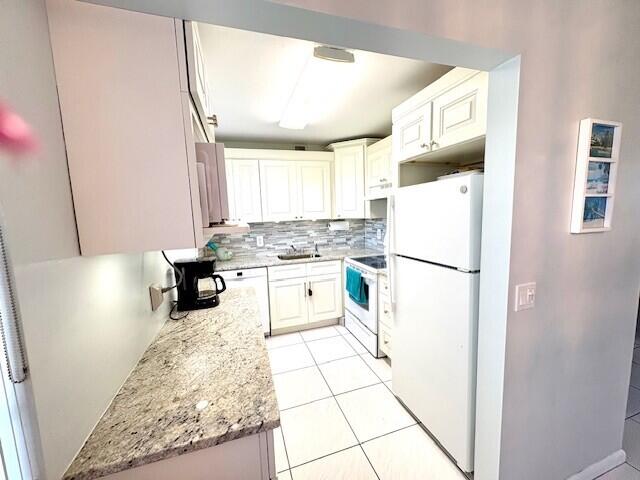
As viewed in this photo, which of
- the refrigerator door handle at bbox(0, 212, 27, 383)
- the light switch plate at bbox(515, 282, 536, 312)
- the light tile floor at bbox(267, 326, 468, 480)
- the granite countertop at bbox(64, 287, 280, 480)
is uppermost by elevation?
the refrigerator door handle at bbox(0, 212, 27, 383)

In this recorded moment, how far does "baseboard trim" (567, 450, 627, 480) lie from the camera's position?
1.42m

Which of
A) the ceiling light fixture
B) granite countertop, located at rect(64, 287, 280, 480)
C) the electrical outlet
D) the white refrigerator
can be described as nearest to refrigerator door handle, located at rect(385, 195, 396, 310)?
the white refrigerator

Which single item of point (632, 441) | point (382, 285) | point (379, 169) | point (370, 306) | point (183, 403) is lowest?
point (632, 441)

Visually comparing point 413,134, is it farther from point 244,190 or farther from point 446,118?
point 244,190

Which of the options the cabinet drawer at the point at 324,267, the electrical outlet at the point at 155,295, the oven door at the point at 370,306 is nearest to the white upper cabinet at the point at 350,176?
the cabinet drawer at the point at 324,267

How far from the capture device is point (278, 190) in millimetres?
3328

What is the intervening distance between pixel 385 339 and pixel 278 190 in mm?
2168

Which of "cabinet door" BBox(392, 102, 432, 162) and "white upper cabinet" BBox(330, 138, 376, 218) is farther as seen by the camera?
"white upper cabinet" BBox(330, 138, 376, 218)

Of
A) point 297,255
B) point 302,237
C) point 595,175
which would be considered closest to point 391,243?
point 595,175

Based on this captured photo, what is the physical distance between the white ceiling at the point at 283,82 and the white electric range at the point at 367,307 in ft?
5.05

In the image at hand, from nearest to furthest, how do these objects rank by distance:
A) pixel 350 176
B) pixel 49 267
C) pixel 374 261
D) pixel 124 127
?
pixel 49 267
pixel 124 127
pixel 374 261
pixel 350 176

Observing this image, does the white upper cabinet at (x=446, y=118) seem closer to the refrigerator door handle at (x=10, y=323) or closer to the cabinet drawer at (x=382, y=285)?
the cabinet drawer at (x=382, y=285)

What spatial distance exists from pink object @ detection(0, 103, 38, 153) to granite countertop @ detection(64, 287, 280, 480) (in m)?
0.77

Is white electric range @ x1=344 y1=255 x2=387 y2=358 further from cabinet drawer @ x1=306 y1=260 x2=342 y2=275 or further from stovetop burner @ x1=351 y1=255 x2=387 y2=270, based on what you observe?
cabinet drawer @ x1=306 y1=260 x2=342 y2=275
